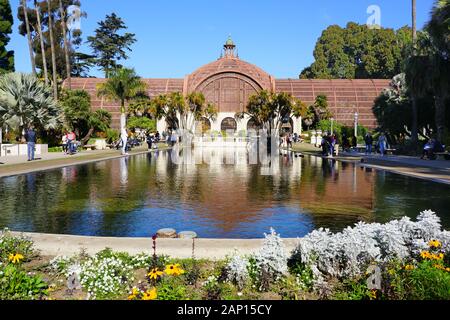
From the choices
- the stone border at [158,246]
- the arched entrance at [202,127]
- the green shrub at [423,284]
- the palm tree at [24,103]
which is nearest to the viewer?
the green shrub at [423,284]

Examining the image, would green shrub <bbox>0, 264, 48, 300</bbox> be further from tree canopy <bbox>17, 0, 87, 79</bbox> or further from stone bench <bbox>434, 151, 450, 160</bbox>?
tree canopy <bbox>17, 0, 87, 79</bbox>

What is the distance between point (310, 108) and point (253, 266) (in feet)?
226

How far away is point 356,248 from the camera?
5695 millimetres

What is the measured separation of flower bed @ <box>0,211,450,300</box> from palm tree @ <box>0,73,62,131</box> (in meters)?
31.7

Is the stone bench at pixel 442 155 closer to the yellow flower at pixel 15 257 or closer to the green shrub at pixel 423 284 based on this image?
the green shrub at pixel 423 284

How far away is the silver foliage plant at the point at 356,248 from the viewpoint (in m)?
5.67

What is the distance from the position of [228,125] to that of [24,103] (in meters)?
47.5

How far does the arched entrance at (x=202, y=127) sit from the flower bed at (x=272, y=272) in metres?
67.0

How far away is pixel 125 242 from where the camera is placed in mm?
6867

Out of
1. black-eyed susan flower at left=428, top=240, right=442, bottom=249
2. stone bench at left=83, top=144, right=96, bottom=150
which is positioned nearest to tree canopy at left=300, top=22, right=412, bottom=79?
stone bench at left=83, top=144, right=96, bottom=150

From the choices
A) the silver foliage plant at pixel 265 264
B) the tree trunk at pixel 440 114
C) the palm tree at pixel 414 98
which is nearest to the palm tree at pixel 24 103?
the palm tree at pixel 414 98

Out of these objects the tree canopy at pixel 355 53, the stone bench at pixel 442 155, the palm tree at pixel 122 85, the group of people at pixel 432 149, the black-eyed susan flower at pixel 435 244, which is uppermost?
the tree canopy at pixel 355 53

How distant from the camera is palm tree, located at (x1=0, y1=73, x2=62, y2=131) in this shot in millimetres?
35406
